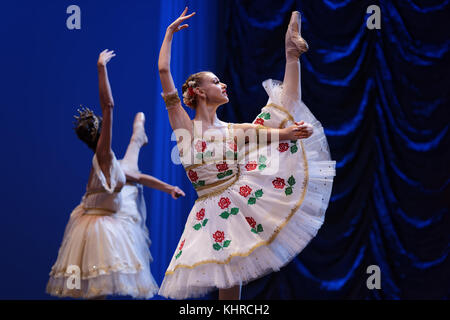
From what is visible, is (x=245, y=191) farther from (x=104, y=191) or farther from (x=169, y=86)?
(x=104, y=191)

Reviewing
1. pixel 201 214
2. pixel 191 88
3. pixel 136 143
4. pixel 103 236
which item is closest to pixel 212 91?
pixel 191 88

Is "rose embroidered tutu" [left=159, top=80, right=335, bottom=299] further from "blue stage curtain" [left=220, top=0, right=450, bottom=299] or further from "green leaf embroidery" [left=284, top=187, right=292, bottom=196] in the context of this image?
"blue stage curtain" [left=220, top=0, right=450, bottom=299]

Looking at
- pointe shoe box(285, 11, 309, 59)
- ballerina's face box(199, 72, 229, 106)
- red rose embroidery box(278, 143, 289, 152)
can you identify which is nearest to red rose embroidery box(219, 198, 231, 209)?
red rose embroidery box(278, 143, 289, 152)

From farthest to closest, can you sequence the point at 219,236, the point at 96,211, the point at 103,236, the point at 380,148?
the point at 380,148 → the point at 96,211 → the point at 103,236 → the point at 219,236

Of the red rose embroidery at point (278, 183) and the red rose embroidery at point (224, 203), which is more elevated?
the red rose embroidery at point (278, 183)

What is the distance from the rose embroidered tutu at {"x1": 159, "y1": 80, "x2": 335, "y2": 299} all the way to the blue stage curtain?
1810 millimetres

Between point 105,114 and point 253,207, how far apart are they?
1274 millimetres

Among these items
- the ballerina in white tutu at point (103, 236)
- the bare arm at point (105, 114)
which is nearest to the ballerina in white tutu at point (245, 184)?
the ballerina in white tutu at point (103, 236)

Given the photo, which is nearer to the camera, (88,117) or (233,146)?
(233,146)

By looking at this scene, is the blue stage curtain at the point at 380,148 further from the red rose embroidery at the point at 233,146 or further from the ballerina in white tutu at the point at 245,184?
the red rose embroidery at the point at 233,146

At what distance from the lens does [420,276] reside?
161 inches

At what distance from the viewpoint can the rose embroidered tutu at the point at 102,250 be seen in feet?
10.8

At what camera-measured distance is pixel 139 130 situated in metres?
4.08

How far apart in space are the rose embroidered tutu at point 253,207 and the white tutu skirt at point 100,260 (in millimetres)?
993
